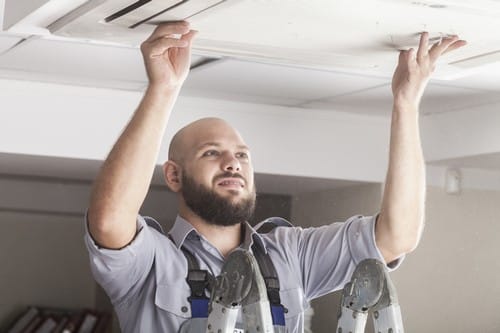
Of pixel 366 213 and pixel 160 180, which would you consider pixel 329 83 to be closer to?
pixel 366 213

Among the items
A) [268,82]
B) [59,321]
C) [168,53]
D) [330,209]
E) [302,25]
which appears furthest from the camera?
[59,321]

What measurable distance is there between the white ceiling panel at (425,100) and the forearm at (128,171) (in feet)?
6.71

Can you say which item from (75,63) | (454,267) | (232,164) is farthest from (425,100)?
(232,164)

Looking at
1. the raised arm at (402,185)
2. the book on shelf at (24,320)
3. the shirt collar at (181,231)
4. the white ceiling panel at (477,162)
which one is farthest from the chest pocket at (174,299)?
the book on shelf at (24,320)

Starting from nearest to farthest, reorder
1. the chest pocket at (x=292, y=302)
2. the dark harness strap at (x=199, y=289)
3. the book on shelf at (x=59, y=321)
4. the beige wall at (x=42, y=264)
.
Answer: the dark harness strap at (x=199, y=289) → the chest pocket at (x=292, y=302) → the book on shelf at (x=59, y=321) → the beige wall at (x=42, y=264)

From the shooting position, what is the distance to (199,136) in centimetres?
228

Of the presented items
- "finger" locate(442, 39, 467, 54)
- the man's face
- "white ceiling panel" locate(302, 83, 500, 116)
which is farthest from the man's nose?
"white ceiling panel" locate(302, 83, 500, 116)

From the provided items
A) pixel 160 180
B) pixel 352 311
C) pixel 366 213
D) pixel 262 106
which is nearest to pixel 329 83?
pixel 262 106

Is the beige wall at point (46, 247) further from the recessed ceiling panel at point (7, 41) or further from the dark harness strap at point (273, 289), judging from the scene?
the dark harness strap at point (273, 289)

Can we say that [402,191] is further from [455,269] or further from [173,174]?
[455,269]

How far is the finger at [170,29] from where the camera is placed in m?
1.73

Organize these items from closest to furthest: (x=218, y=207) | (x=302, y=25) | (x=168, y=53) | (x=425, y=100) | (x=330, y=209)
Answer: (x=302, y=25) → (x=168, y=53) → (x=218, y=207) → (x=425, y=100) → (x=330, y=209)

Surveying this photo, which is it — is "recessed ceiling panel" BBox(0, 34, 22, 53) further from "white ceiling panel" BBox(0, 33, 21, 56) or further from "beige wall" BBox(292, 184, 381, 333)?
"beige wall" BBox(292, 184, 381, 333)

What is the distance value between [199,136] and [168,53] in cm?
39
